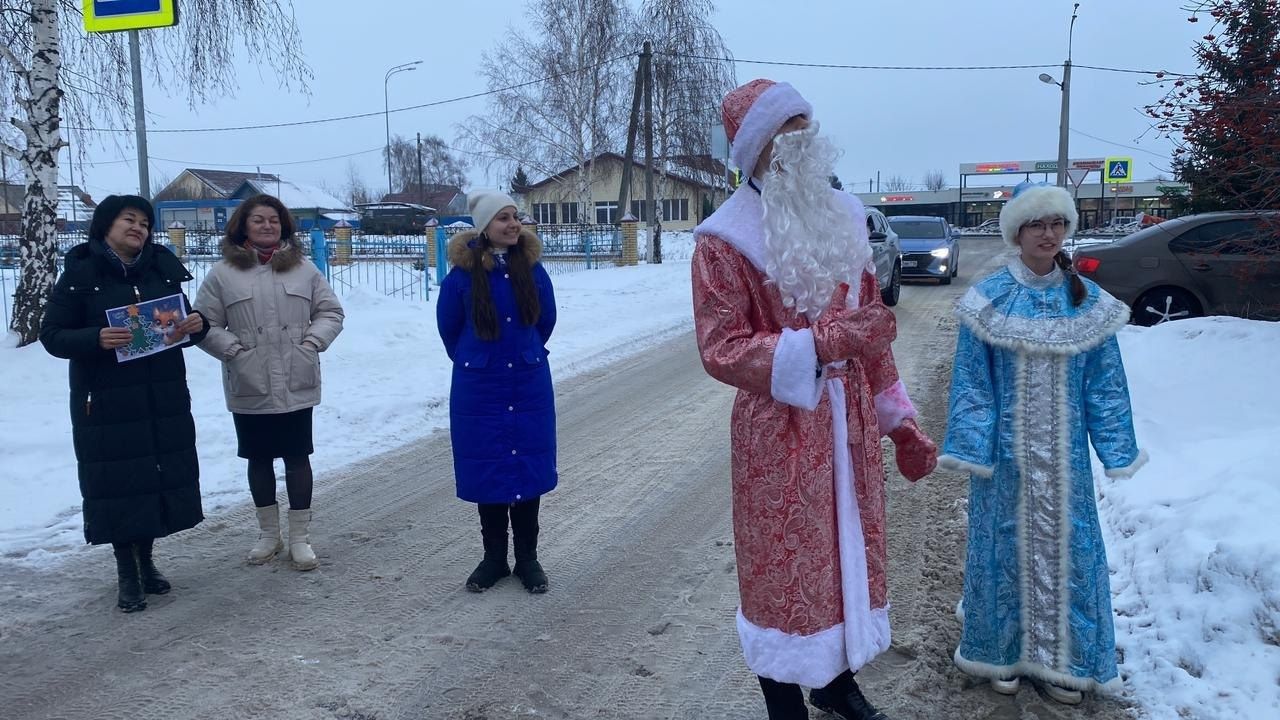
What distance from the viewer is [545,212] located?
189 ft

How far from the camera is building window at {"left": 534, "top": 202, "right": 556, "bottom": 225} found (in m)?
55.9

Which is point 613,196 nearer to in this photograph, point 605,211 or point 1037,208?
point 605,211

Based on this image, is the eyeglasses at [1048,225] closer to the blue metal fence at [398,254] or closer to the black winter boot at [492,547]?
the black winter boot at [492,547]

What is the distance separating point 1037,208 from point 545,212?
2191 inches

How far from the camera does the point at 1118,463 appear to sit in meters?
3.02

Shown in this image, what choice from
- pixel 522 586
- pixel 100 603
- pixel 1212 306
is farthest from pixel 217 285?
pixel 1212 306

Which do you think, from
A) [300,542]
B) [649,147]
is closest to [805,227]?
[300,542]

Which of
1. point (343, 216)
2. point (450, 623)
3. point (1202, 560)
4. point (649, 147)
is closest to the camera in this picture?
point (1202, 560)

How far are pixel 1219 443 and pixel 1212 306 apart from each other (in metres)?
5.77

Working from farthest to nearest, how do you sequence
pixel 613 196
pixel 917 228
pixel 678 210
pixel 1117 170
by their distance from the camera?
pixel 678 210 → pixel 613 196 → pixel 1117 170 → pixel 917 228

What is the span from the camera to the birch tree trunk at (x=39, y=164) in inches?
372

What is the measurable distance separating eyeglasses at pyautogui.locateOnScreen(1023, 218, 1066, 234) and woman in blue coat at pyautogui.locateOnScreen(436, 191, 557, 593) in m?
2.04

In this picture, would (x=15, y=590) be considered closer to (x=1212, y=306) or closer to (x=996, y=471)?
(x=996, y=471)

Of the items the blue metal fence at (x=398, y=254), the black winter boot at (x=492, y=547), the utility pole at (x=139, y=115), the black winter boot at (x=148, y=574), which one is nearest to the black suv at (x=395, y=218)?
the blue metal fence at (x=398, y=254)
